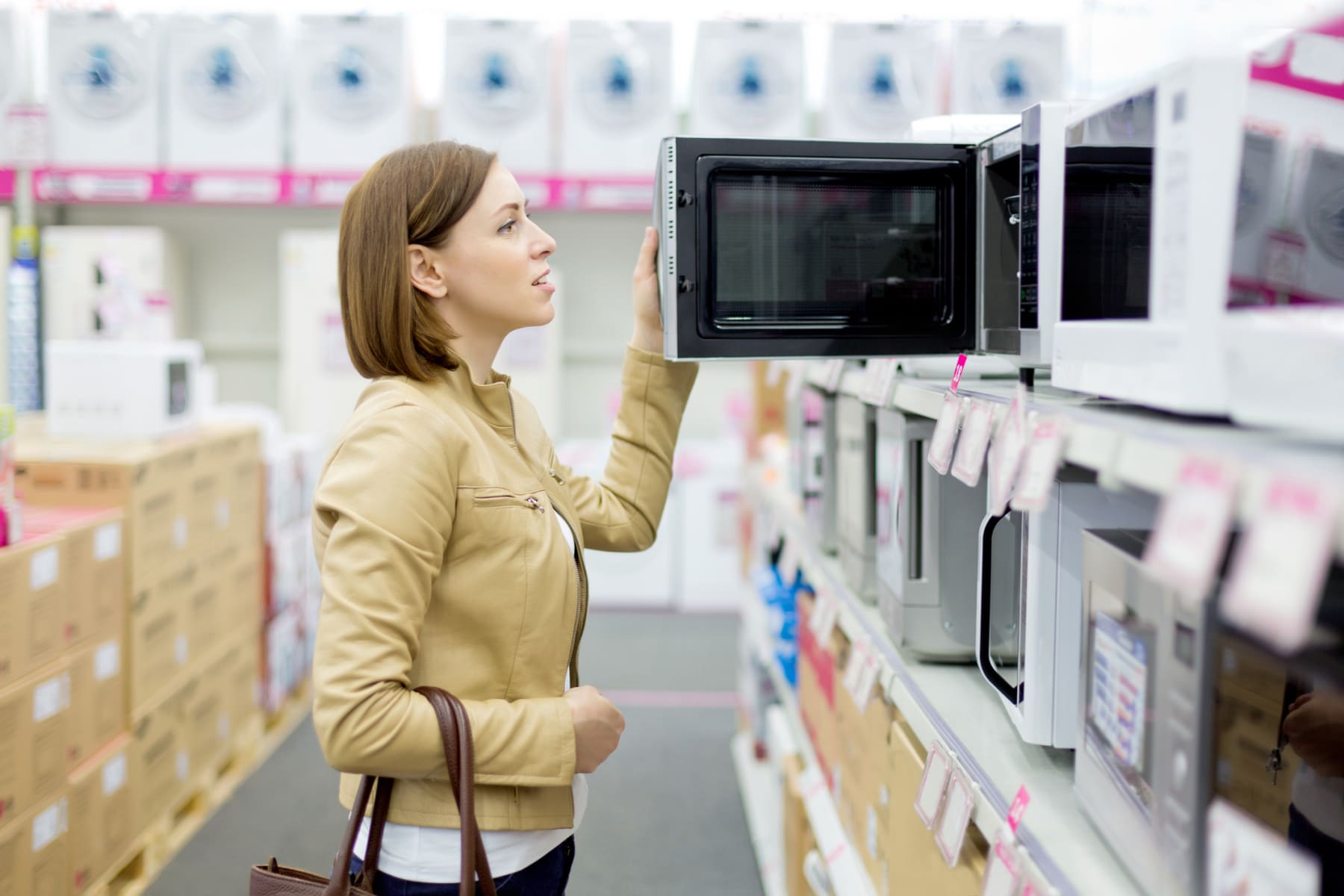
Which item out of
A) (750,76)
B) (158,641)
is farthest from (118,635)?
(750,76)

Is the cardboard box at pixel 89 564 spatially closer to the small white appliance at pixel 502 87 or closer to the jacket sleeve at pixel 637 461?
the jacket sleeve at pixel 637 461

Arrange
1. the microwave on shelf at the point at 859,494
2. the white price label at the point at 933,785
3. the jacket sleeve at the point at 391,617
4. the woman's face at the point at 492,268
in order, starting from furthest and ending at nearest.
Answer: the microwave on shelf at the point at 859,494, the woman's face at the point at 492,268, the white price label at the point at 933,785, the jacket sleeve at the point at 391,617

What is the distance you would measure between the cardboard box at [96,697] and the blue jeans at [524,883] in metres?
1.28

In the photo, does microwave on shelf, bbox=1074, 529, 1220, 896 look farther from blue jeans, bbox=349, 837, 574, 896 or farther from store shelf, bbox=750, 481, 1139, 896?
blue jeans, bbox=349, 837, 574, 896

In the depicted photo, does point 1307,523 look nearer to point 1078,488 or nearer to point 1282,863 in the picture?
point 1282,863

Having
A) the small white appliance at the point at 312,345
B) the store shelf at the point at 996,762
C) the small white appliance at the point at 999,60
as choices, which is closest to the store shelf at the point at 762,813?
the store shelf at the point at 996,762

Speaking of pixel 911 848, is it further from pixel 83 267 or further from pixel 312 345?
pixel 83 267

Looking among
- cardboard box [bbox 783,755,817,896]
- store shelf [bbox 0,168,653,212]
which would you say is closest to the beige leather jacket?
cardboard box [bbox 783,755,817,896]

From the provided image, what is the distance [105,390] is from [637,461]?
71.7 inches

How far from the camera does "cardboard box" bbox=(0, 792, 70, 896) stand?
6.32 feet

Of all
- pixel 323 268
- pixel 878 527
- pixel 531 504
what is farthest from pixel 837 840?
pixel 323 268

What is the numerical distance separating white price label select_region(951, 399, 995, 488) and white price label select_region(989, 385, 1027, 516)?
1.4 inches

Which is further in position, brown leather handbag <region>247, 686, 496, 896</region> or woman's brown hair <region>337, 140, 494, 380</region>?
woman's brown hair <region>337, 140, 494, 380</region>

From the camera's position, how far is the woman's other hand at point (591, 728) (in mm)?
1192
